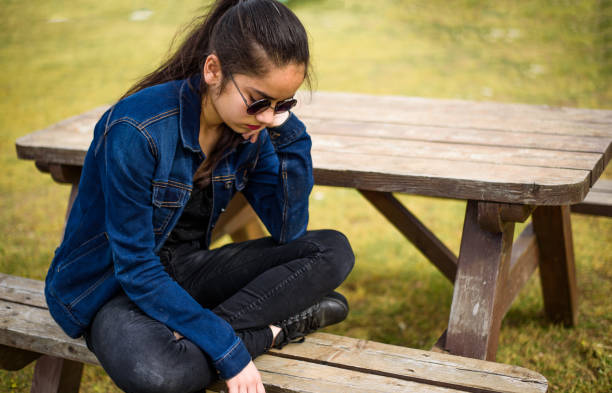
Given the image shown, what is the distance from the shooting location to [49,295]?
6.20 ft

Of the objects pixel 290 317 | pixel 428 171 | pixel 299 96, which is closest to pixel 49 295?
pixel 290 317

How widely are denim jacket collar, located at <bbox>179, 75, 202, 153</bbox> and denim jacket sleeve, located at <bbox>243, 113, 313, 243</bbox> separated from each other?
27cm

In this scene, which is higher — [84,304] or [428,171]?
[428,171]

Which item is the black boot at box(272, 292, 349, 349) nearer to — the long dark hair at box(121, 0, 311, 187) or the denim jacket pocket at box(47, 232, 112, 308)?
the denim jacket pocket at box(47, 232, 112, 308)

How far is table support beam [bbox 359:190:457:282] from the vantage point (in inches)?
96.9

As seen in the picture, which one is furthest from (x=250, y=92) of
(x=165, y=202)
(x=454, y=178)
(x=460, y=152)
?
(x=460, y=152)

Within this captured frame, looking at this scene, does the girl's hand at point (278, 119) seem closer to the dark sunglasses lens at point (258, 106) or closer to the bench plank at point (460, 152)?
the dark sunglasses lens at point (258, 106)

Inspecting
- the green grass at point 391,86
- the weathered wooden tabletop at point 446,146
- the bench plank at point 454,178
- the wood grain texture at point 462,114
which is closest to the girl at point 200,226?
the bench plank at point 454,178

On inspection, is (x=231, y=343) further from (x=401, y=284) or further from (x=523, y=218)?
(x=401, y=284)

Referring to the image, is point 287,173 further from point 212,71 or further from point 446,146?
point 446,146

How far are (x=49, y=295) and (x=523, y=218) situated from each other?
1436 mm

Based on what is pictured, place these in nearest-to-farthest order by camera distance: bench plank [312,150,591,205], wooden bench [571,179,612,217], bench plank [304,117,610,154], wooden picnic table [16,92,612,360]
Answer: bench plank [312,150,591,205] → wooden picnic table [16,92,612,360] → bench plank [304,117,610,154] → wooden bench [571,179,612,217]

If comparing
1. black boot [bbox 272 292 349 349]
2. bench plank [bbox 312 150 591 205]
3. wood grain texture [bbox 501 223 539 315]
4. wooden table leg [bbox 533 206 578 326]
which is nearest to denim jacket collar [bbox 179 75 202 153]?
bench plank [bbox 312 150 591 205]

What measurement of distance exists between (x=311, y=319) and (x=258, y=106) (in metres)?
0.68
